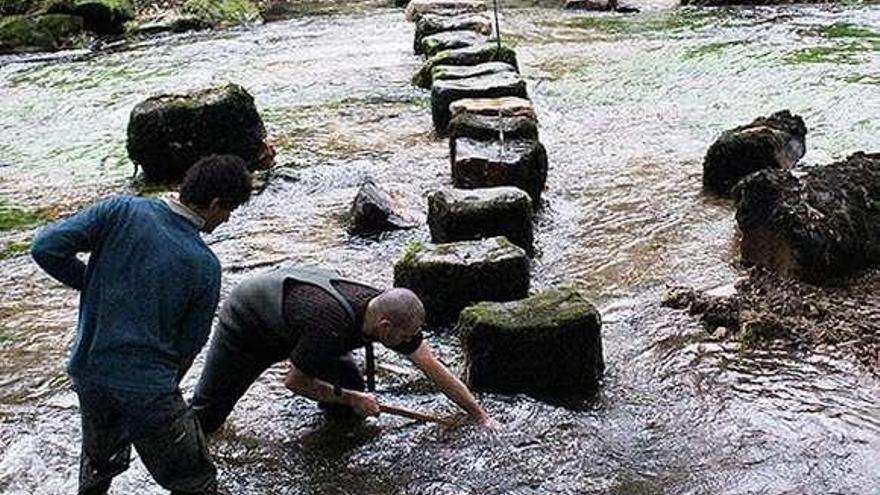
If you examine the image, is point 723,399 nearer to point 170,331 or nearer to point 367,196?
point 170,331

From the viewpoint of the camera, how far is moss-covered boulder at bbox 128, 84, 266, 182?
8.48 m

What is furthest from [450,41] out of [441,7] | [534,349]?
[534,349]

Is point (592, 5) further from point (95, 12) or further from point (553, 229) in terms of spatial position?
point (553, 229)

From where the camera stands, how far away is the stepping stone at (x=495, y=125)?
7.84 m

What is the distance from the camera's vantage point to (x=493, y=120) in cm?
810

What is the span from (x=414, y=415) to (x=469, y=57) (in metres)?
6.51

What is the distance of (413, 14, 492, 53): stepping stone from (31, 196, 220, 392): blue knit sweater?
367 inches

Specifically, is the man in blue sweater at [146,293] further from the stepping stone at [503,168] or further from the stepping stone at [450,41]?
the stepping stone at [450,41]

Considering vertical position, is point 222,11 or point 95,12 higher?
point 95,12

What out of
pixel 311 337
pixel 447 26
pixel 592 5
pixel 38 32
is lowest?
pixel 592 5

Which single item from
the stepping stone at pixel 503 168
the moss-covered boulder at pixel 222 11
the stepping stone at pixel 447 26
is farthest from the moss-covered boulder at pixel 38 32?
the stepping stone at pixel 503 168

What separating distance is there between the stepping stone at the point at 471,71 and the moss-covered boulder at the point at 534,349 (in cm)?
496

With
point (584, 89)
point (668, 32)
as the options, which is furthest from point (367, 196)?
point (668, 32)

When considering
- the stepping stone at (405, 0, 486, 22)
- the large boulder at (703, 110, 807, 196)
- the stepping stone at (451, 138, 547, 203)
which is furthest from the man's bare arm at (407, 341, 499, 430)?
the stepping stone at (405, 0, 486, 22)
